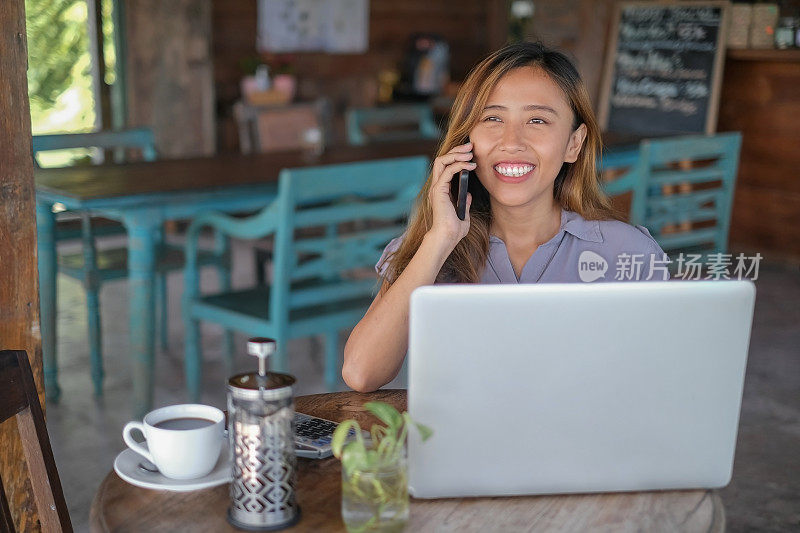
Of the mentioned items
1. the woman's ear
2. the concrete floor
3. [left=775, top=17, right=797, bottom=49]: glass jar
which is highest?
[left=775, top=17, right=797, bottom=49]: glass jar

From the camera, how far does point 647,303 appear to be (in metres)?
1.00

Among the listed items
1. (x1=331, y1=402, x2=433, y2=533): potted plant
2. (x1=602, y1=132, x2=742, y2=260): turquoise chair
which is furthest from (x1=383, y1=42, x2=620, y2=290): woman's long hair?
(x1=602, y1=132, x2=742, y2=260): turquoise chair

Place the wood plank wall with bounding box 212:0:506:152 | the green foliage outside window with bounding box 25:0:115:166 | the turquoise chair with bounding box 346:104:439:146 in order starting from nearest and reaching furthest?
the turquoise chair with bounding box 346:104:439:146 → the green foliage outside window with bounding box 25:0:115:166 → the wood plank wall with bounding box 212:0:506:152

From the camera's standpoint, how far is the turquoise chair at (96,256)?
3.12 m

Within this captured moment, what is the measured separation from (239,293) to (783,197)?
3373mm

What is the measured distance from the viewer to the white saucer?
1121 millimetres

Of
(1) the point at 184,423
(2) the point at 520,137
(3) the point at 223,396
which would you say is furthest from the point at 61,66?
(1) the point at 184,423

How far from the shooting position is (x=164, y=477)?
3.76 ft

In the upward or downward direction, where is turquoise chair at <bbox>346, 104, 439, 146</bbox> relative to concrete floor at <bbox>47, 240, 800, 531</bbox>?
upward

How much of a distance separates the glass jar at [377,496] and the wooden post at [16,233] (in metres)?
0.81

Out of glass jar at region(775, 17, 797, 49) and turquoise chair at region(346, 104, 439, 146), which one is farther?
glass jar at region(775, 17, 797, 49)

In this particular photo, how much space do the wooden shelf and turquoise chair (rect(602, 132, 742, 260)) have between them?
159 centimetres

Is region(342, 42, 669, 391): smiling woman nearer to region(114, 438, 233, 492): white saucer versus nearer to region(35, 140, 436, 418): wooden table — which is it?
region(114, 438, 233, 492): white saucer

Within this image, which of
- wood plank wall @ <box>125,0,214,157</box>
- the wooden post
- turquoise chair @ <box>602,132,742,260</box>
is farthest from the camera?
wood plank wall @ <box>125,0,214,157</box>
